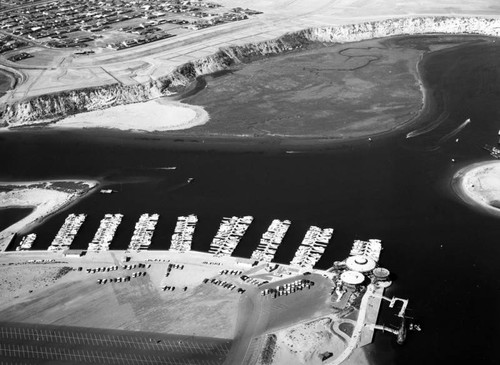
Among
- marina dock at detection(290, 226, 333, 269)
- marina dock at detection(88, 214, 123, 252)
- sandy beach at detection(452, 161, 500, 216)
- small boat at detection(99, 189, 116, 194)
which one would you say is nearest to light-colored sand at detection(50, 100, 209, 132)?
small boat at detection(99, 189, 116, 194)

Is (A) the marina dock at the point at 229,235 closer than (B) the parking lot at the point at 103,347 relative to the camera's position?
No

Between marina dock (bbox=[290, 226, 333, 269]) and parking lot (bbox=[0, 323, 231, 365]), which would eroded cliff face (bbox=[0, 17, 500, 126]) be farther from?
parking lot (bbox=[0, 323, 231, 365])

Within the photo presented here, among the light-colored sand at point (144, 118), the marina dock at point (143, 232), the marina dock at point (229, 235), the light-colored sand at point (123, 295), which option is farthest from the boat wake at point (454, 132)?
the marina dock at point (143, 232)

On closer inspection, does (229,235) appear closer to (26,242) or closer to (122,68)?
(26,242)

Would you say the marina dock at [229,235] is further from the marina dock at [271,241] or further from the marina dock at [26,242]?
the marina dock at [26,242]

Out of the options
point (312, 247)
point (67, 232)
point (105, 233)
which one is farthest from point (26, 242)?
point (312, 247)

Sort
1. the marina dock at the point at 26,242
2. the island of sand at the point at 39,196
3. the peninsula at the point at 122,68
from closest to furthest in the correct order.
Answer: the marina dock at the point at 26,242
the island of sand at the point at 39,196
the peninsula at the point at 122,68

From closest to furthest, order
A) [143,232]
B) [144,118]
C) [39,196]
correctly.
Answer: [143,232]
[39,196]
[144,118]
